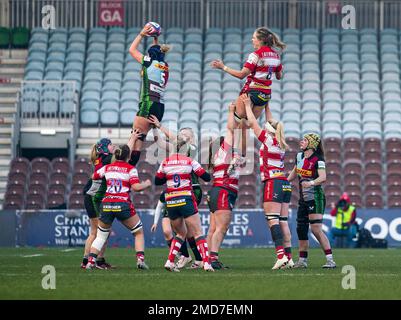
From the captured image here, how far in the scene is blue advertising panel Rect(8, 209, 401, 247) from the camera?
28.8 m

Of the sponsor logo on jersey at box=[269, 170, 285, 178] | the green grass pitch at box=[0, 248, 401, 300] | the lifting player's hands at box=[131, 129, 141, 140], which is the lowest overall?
the green grass pitch at box=[0, 248, 401, 300]

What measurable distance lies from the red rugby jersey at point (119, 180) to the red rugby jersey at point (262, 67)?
2.46 metres

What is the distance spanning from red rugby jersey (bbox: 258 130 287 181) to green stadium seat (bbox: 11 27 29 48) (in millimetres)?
21291

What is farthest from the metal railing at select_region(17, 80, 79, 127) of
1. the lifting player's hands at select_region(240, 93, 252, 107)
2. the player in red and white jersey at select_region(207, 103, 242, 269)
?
the player in red and white jersey at select_region(207, 103, 242, 269)

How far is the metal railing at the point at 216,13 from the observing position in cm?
3697

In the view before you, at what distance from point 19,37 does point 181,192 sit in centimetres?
2194

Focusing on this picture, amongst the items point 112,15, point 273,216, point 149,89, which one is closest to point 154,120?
point 149,89

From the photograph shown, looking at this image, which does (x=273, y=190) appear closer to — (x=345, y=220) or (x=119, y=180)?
(x=119, y=180)

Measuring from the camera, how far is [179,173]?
16.0m

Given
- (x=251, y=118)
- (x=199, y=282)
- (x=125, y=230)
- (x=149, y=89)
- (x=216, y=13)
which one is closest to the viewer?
(x=199, y=282)

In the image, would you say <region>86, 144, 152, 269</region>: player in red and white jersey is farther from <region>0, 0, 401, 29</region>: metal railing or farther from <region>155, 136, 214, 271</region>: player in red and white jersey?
<region>0, 0, 401, 29</region>: metal railing

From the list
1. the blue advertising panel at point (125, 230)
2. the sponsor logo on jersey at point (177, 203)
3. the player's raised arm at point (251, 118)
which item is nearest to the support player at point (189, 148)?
the sponsor logo on jersey at point (177, 203)

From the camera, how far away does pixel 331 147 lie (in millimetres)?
31656
